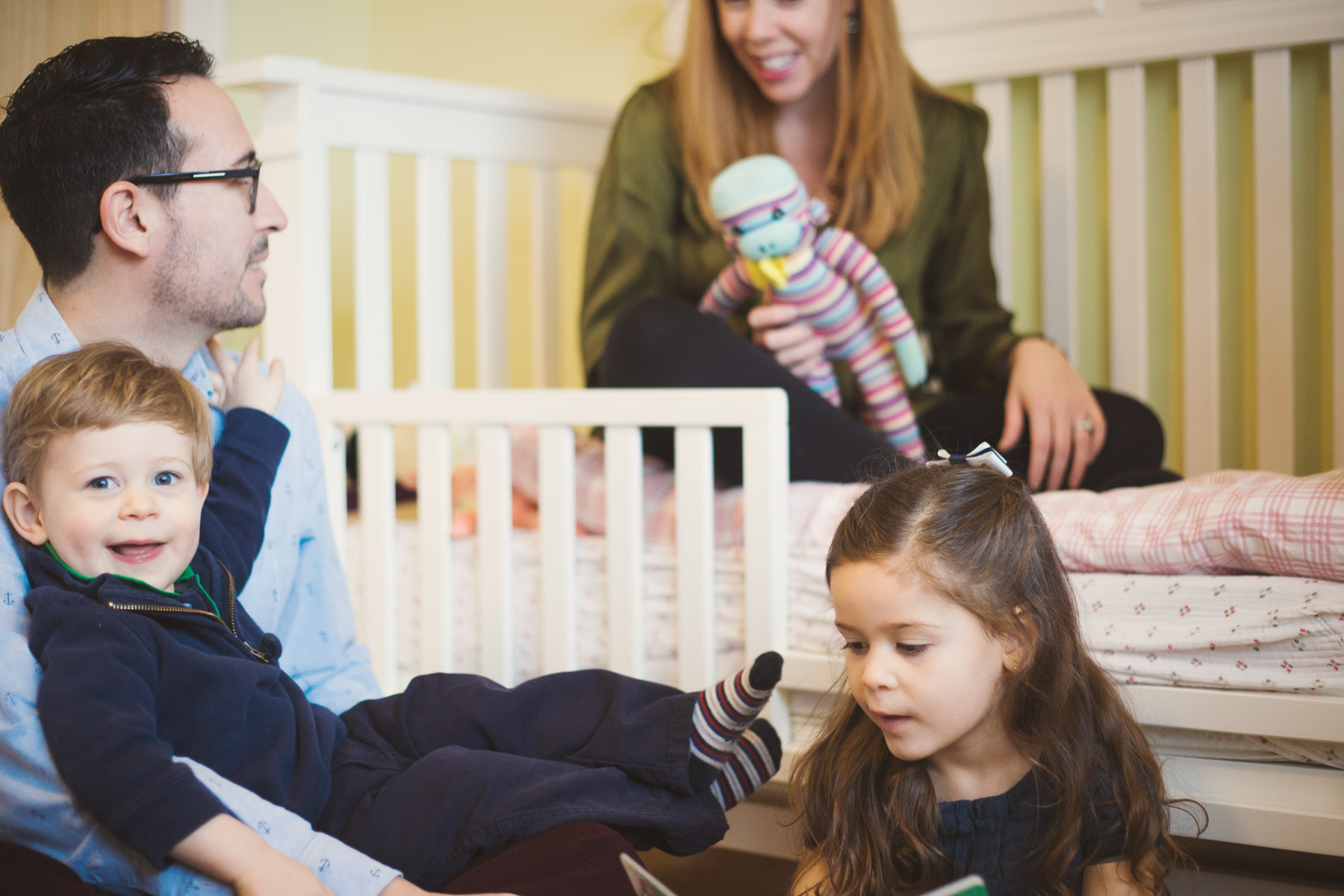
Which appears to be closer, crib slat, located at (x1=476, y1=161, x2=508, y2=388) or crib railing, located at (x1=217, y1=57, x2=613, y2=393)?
crib railing, located at (x1=217, y1=57, x2=613, y2=393)

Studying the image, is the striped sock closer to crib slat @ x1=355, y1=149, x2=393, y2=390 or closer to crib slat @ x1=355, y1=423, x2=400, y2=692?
crib slat @ x1=355, y1=423, x2=400, y2=692

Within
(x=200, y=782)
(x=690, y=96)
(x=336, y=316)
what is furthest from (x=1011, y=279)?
(x=200, y=782)

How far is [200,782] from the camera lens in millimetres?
674

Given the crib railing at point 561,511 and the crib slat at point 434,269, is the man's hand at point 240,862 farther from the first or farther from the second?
the crib slat at point 434,269

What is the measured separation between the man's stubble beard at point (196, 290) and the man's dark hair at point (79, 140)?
0.16 ft

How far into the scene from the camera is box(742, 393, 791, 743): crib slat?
39.6 inches

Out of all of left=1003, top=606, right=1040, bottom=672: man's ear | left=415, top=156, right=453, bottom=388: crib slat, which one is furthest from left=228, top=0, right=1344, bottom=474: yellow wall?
left=1003, top=606, right=1040, bottom=672: man's ear

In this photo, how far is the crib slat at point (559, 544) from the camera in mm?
1115

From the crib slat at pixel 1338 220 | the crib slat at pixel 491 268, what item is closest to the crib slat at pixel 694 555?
the crib slat at pixel 491 268

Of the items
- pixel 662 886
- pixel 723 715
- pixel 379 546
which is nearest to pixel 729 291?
pixel 379 546

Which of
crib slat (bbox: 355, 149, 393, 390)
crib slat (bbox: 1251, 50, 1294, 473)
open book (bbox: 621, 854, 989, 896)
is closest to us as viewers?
open book (bbox: 621, 854, 989, 896)

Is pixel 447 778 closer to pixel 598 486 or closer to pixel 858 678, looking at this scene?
pixel 858 678

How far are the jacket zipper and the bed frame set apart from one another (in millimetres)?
342

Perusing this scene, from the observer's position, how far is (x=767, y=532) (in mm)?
1012
